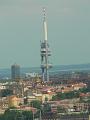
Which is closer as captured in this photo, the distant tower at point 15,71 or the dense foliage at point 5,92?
the dense foliage at point 5,92

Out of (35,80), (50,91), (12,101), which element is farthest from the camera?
(35,80)

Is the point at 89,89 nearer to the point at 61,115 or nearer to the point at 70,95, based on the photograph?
the point at 70,95

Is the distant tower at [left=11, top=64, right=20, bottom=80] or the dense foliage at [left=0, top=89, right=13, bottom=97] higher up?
the distant tower at [left=11, top=64, right=20, bottom=80]

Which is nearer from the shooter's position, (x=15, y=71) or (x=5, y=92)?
(x=5, y=92)

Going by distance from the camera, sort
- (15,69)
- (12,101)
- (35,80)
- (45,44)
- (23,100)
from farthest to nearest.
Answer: (15,69) < (45,44) < (35,80) < (23,100) < (12,101)

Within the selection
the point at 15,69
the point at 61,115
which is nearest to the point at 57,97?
the point at 61,115

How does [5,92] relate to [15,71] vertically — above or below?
below

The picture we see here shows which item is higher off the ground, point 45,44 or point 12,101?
point 45,44

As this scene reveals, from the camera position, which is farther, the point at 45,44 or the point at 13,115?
the point at 45,44

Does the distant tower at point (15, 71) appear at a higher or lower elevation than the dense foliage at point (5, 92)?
higher

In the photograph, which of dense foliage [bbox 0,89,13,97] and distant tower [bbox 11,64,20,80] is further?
distant tower [bbox 11,64,20,80]
